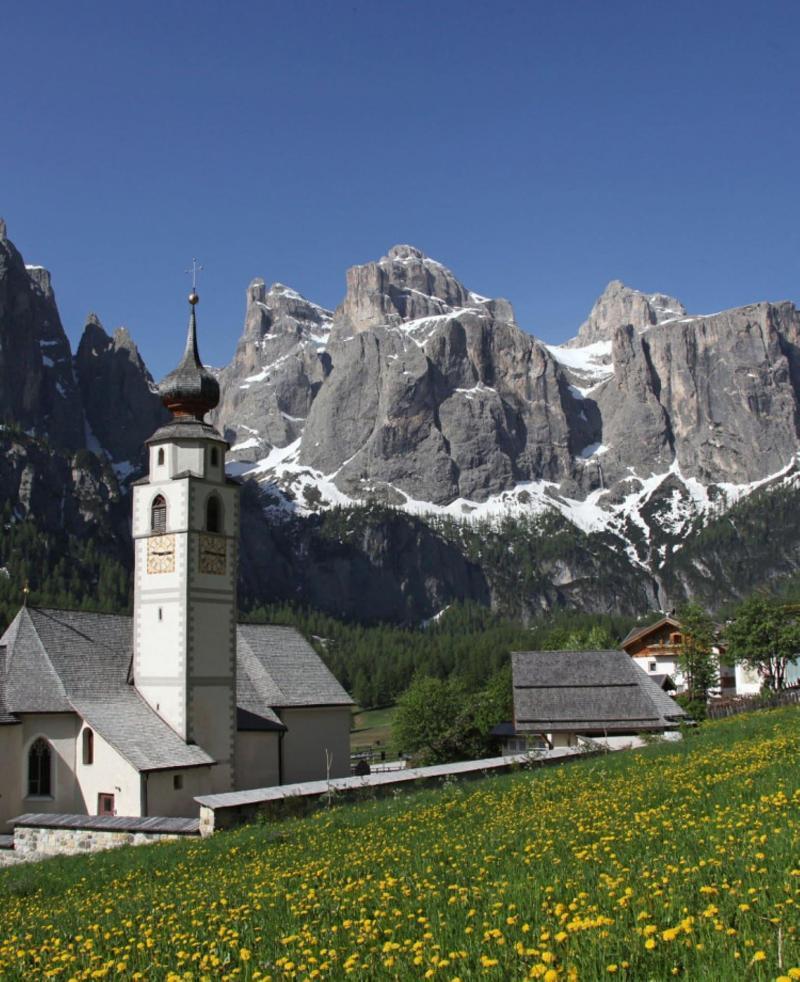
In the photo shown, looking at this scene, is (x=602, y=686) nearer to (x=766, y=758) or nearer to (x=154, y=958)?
(x=766, y=758)

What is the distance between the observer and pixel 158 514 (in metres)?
42.2

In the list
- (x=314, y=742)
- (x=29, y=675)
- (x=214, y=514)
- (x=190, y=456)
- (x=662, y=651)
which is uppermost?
(x=190, y=456)

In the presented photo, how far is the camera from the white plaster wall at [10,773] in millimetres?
36969

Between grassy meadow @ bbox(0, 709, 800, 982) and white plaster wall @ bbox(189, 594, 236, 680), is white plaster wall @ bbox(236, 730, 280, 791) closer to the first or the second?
white plaster wall @ bbox(189, 594, 236, 680)

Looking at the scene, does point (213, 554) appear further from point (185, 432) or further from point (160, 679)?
point (160, 679)

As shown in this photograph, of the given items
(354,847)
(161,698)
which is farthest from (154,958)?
(161,698)

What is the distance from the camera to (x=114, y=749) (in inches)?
1451

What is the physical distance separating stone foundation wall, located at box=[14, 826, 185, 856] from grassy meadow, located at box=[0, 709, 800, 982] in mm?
6286

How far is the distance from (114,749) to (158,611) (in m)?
6.20

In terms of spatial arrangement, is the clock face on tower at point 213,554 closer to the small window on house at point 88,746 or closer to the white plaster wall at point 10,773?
the small window on house at point 88,746

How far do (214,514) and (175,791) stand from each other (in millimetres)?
11540

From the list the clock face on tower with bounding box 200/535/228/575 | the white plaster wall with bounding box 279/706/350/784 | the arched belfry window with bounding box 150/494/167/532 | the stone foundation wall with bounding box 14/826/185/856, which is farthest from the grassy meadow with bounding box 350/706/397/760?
the stone foundation wall with bounding box 14/826/185/856

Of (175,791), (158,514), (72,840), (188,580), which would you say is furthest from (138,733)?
(158,514)

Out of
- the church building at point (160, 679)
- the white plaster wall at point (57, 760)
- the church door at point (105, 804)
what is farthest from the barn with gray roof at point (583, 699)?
the white plaster wall at point (57, 760)
